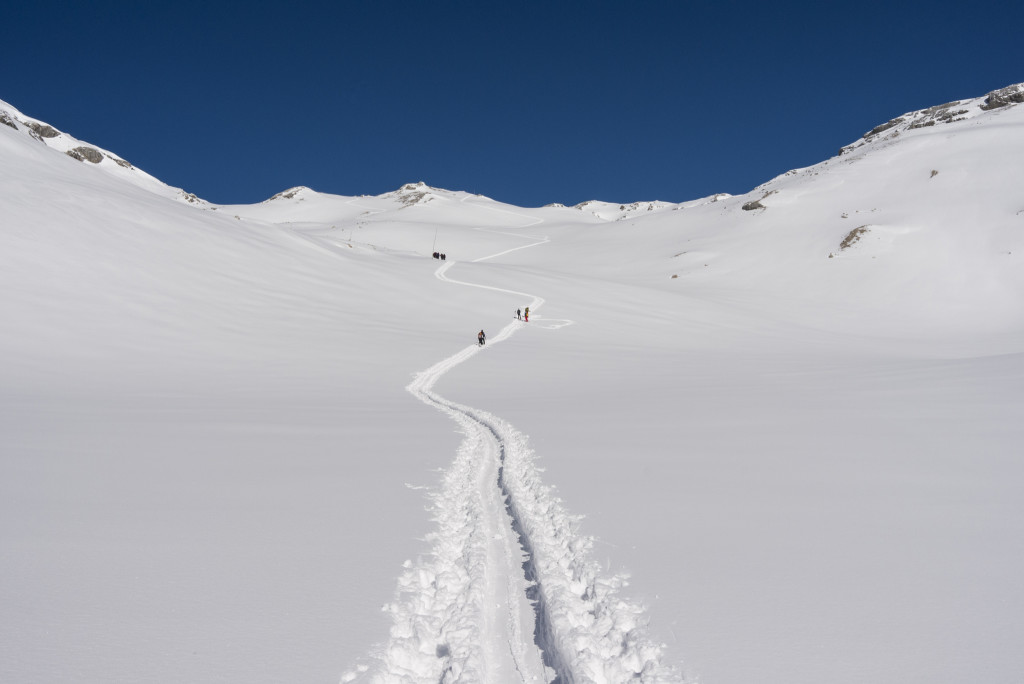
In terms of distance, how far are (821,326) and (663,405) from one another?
Result: 3274 cm

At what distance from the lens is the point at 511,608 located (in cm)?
513

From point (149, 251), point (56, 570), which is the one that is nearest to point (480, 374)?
point (56, 570)

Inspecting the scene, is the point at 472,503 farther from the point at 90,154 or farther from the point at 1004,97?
the point at 1004,97

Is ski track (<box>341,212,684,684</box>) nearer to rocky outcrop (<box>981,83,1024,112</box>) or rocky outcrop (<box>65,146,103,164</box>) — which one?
rocky outcrop (<box>65,146,103,164</box>)

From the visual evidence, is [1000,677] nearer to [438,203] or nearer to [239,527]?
[239,527]

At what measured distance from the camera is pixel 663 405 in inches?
579

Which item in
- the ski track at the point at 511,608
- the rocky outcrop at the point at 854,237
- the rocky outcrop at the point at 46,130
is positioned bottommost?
the ski track at the point at 511,608

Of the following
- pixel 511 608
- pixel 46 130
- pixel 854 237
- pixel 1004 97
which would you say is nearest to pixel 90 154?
pixel 46 130

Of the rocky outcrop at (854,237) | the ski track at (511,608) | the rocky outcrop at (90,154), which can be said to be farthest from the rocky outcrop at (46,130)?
the ski track at (511,608)

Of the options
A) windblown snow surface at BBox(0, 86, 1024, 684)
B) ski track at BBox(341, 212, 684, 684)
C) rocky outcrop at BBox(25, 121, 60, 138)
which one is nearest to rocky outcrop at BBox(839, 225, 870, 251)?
windblown snow surface at BBox(0, 86, 1024, 684)

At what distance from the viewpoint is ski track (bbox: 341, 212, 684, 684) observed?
4.26 meters

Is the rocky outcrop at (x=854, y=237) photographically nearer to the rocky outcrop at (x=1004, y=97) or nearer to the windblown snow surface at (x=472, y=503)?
the windblown snow surface at (x=472, y=503)

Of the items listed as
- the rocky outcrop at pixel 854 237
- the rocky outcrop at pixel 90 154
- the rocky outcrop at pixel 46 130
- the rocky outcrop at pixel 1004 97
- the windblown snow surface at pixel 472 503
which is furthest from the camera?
the rocky outcrop at pixel 46 130

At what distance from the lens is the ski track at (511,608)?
14.0 ft
